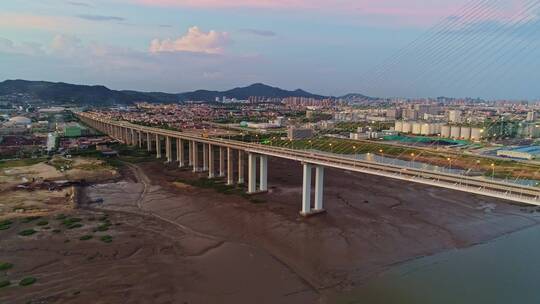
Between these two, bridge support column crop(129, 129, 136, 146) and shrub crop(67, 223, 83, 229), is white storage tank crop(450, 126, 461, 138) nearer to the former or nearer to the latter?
bridge support column crop(129, 129, 136, 146)

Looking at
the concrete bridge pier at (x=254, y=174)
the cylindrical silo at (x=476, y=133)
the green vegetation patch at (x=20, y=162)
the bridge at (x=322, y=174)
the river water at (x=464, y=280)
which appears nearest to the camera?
the river water at (x=464, y=280)

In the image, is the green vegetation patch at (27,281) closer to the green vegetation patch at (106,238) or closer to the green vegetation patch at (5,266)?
the green vegetation patch at (5,266)

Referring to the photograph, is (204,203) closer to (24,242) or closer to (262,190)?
(262,190)

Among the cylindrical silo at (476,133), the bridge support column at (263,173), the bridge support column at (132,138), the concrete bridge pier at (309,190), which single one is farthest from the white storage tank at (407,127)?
the concrete bridge pier at (309,190)

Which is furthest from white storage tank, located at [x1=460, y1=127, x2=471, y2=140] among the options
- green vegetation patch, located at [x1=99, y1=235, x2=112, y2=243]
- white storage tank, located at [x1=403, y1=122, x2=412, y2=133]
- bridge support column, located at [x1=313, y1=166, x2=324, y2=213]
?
green vegetation patch, located at [x1=99, y1=235, x2=112, y2=243]

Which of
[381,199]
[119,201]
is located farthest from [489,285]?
[119,201]

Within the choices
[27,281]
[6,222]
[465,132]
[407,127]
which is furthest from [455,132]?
[27,281]
